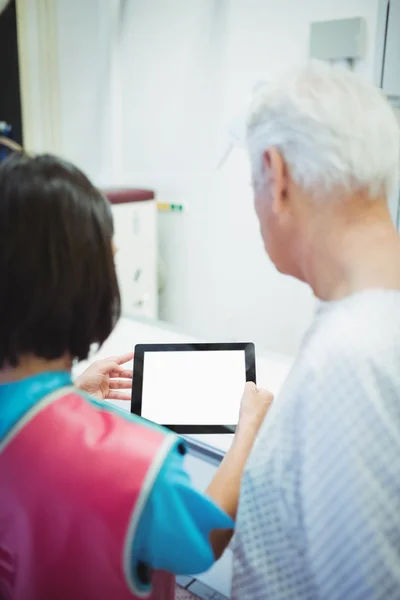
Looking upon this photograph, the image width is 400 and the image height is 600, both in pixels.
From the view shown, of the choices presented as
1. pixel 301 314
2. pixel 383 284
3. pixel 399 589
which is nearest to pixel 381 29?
pixel 301 314

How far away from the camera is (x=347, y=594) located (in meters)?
0.65

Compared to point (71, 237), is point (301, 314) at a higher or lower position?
lower

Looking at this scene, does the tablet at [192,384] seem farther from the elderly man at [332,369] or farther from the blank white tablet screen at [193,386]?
the elderly man at [332,369]

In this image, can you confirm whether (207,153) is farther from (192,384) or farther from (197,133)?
(192,384)

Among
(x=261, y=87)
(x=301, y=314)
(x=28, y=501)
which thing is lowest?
(x=301, y=314)

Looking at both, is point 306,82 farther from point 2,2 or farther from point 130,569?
point 2,2

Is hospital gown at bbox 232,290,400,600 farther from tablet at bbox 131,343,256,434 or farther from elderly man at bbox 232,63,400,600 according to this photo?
tablet at bbox 131,343,256,434

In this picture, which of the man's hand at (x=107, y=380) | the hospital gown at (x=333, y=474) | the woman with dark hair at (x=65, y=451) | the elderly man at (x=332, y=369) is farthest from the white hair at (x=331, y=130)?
the man's hand at (x=107, y=380)

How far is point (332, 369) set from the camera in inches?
26.5

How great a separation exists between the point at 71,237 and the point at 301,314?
5.66ft

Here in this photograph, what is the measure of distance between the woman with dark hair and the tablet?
0.36 m

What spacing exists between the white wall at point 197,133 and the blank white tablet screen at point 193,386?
1061 millimetres

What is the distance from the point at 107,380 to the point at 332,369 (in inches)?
21.8

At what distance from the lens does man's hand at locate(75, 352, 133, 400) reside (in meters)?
1.07
